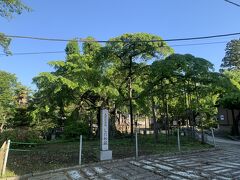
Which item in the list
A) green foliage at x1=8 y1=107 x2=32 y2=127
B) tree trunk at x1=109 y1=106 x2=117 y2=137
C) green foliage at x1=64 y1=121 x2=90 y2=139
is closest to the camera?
tree trunk at x1=109 y1=106 x2=117 y2=137

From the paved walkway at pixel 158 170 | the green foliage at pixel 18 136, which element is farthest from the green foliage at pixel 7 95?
the paved walkway at pixel 158 170

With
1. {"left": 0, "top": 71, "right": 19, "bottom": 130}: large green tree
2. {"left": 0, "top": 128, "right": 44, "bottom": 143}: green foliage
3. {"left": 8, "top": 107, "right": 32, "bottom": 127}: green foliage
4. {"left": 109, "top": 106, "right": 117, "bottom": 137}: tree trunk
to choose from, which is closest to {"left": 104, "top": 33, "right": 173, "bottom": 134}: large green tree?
{"left": 109, "top": 106, "right": 117, "bottom": 137}: tree trunk

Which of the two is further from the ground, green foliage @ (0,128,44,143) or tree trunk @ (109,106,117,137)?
tree trunk @ (109,106,117,137)

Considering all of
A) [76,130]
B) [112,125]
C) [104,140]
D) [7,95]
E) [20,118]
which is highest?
[7,95]

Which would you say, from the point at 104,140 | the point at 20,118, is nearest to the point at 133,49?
the point at 104,140

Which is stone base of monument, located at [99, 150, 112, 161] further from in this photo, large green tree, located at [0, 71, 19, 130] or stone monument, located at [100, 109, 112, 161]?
large green tree, located at [0, 71, 19, 130]

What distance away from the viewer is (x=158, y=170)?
8.98 m

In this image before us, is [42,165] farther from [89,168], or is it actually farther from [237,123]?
[237,123]

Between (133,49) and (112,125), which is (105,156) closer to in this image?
(133,49)

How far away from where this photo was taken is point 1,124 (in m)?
32.5

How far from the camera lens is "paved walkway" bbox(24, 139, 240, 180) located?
8.24 m

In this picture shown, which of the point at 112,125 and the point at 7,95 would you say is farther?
the point at 7,95

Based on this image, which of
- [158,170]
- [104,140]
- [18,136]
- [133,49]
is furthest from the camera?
[133,49]

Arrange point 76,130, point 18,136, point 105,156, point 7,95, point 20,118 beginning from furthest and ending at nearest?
1. point 7,95
2. point 20,118
3. point 76,130
4. point 18,136
5. point 105,156
